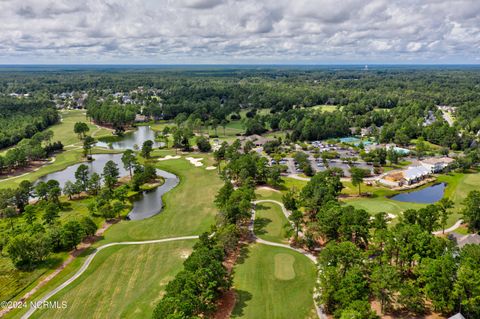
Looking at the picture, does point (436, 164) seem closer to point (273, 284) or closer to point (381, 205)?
point (381, 205)

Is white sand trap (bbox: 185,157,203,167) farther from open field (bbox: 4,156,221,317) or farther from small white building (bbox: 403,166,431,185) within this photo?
small white building (bbox: 403,166,431,185)

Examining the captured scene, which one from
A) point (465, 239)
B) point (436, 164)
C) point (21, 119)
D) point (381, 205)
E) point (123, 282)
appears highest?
point (21, 119)

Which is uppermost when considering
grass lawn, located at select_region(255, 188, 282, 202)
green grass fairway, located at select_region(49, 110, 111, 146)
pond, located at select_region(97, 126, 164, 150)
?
green grass fairway, located at select_region(49, 110, 111, 146)

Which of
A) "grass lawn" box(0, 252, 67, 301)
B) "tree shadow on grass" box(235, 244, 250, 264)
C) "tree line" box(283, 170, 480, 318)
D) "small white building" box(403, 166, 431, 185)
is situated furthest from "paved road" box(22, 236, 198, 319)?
"small white building" box(403, 166, 431, 185)

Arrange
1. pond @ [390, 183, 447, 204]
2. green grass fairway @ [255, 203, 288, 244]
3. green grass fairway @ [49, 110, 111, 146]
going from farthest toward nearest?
green grass fairway @ [49, 110, 111, 146]
pond @ [390, 183, 447, 204]
green grass fairway @ [255, 203, 288, 244]

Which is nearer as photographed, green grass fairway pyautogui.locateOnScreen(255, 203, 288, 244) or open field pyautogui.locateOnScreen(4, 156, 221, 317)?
open field pyautogui.locateOnScreen(4, 156, 221, 317)

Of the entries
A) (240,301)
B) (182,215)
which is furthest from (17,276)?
(240,301)

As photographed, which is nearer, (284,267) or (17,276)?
(17,276)

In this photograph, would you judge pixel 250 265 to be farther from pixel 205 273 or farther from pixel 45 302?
pixel 45 302
